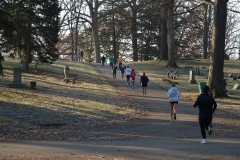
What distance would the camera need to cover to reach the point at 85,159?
1045cm

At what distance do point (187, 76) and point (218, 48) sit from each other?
12771 millimetres

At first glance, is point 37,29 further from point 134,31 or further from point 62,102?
point 134,31

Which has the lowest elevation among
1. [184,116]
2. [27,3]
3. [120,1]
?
[184,116]

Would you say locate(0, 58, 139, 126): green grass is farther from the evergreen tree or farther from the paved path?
the evergreen tree

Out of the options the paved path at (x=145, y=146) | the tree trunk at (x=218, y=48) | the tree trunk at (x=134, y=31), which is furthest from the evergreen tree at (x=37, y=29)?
the tree trunk at (x=134, y=31)

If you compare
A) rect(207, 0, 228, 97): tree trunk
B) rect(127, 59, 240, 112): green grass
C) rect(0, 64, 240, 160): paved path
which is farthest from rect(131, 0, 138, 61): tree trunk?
rect(0, 64, 240, 160): paved path

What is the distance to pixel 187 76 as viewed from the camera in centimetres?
3862

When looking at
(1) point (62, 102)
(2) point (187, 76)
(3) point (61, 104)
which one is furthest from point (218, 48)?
(2) point (187, 76)

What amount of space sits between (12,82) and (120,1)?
34.4 m

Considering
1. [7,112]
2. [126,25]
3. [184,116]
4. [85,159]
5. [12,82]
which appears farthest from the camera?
[126,25]

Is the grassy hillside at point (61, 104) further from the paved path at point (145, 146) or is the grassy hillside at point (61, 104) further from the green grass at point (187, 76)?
the green grass at point (187, 76)

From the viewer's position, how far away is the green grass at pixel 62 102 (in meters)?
18.4

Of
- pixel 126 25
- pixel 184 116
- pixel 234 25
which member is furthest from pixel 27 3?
pixel 234 25

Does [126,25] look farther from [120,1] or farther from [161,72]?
[161,72]
